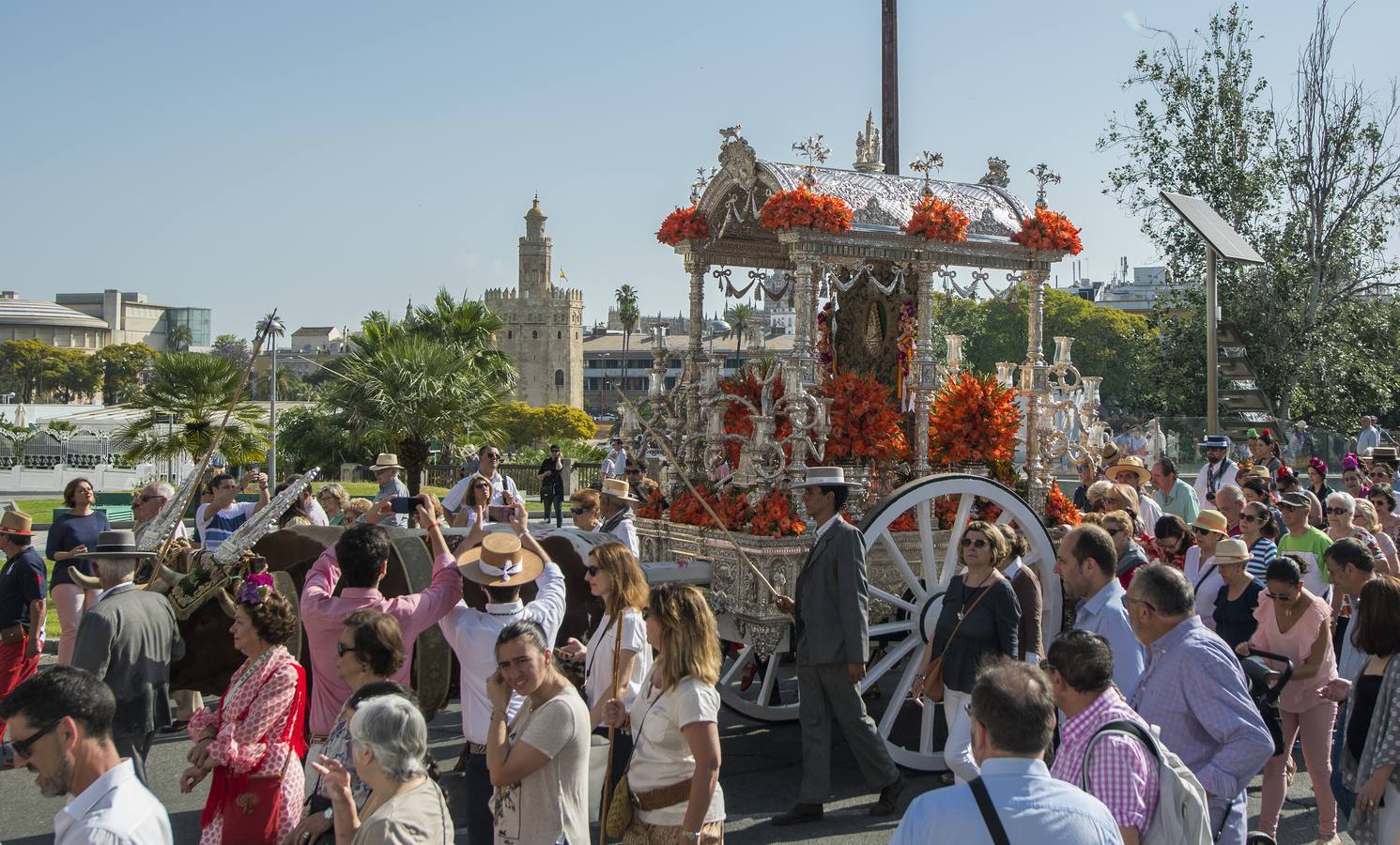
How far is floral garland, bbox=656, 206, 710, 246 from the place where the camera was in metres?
9.76

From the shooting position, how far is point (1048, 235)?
29.2 feet

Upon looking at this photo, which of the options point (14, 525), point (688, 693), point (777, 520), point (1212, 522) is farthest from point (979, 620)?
point (14, 525)

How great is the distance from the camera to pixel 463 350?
27.6 meters

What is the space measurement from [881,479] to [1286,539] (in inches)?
102

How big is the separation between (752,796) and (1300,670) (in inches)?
116

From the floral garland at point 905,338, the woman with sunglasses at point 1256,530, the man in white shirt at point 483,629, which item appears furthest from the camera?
A: the floral garland at point 905,338

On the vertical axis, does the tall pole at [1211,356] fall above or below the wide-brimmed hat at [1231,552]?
above

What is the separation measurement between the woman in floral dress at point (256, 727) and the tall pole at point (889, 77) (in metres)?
13.6

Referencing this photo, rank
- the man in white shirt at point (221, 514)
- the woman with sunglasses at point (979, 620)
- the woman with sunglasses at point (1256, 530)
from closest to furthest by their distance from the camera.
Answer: the woman with sunglasses at point (979, 620) < the woman with sunglasses at point (1256, 530) < the man in white shirt at point (221, 514)

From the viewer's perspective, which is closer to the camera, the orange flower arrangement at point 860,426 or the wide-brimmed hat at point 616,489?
the wide-brimmed hat at point 616,489

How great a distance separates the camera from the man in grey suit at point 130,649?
17.7 ft

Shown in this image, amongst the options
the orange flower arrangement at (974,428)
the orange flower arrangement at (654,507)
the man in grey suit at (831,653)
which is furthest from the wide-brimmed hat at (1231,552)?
the orange flower arrangement at (654,507)

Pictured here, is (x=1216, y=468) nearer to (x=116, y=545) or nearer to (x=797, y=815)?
(x=797, y=815)

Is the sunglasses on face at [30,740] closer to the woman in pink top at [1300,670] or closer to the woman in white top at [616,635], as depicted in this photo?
the woman in white top at [616,635]
